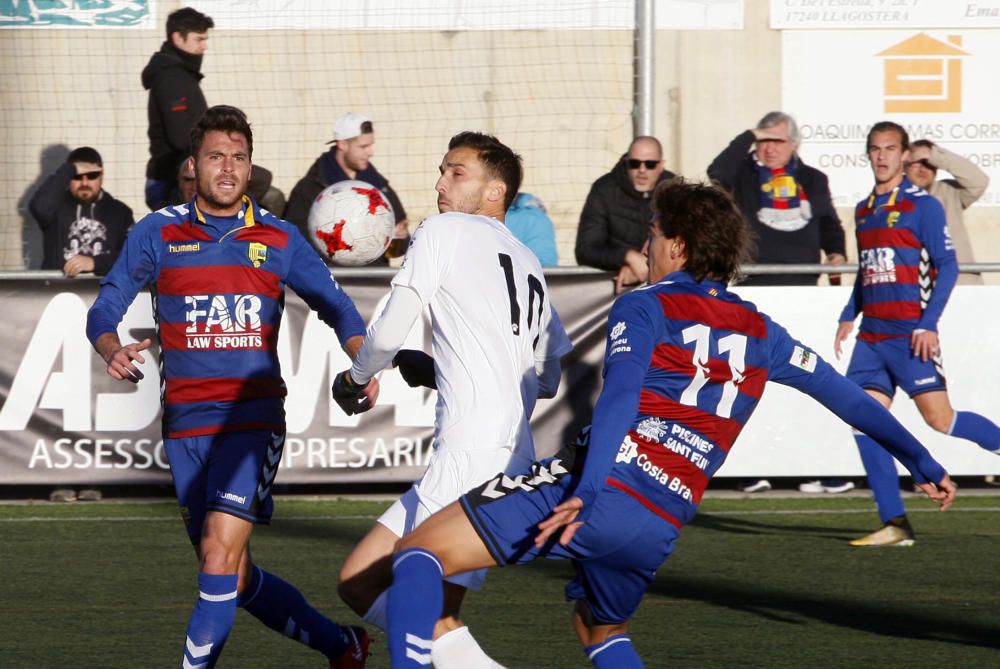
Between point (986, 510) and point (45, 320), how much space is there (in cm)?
578

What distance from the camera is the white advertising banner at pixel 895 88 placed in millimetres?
15344

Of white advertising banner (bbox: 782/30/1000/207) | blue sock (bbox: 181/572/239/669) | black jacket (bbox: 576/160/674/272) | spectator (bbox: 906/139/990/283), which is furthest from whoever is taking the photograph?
white advertising banner (bbox: 782/30/1000/207)

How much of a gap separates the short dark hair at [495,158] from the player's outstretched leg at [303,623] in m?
1.51

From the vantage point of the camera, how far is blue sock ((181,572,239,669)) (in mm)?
5012

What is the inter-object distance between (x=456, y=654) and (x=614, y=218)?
19.1 ft

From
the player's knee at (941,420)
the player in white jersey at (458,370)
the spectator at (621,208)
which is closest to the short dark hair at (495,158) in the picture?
the player in white jersey at (458,370)

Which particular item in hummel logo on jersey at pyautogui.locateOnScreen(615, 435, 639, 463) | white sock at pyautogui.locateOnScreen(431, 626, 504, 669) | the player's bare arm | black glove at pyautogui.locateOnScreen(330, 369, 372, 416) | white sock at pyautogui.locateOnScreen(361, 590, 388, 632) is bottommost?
white sock at pyautogui.locateOnScreen(431, 626, 504, 669)

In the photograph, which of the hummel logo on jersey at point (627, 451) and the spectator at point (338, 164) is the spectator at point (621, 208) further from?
the hummel logo on jersey at point (627, 451)

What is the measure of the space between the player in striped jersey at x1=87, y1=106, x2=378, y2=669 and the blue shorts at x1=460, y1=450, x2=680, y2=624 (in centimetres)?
129

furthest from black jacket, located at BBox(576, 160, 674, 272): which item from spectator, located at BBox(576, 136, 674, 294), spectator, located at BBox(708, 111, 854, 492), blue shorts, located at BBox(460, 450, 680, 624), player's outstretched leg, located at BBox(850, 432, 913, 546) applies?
blue shorts, located at BBox(460, 450, 680, 624)

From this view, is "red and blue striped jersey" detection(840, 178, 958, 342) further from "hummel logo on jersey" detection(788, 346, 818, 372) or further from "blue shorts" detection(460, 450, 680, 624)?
"blue shorts" detection(460, 450, 680, 624)

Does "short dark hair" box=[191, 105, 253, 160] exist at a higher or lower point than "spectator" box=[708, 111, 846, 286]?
higher

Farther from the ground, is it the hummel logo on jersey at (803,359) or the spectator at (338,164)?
the spectator at (338,164)

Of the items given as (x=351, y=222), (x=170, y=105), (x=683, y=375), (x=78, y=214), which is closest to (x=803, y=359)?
(x=683, y=375)
